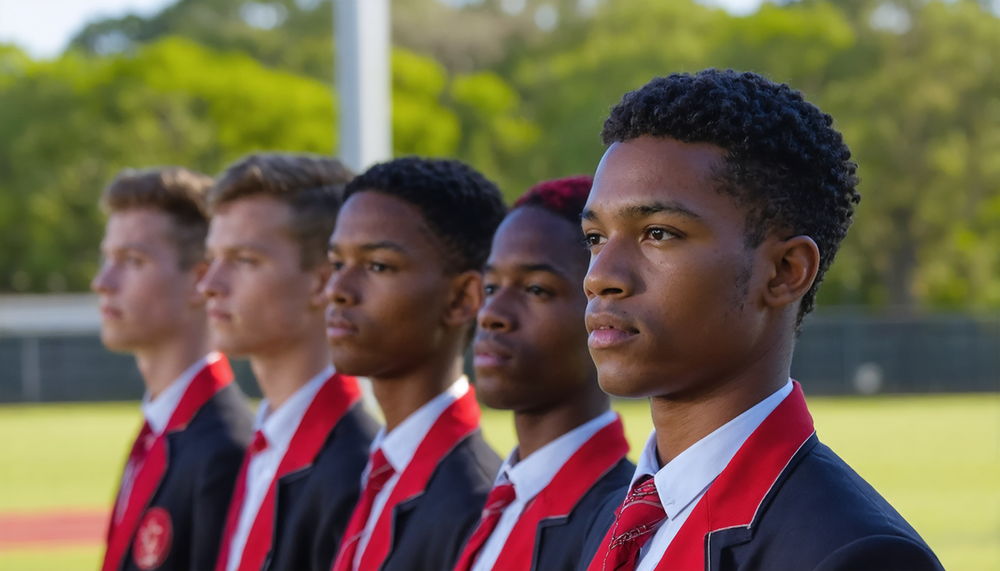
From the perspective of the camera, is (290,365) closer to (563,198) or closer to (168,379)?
(168,379)

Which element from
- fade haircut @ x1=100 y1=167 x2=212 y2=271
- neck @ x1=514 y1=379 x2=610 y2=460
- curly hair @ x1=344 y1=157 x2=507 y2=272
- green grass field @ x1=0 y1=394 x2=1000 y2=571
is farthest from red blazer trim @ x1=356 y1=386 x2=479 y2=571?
green grass field @ x1=0 y1=394 x2=1000 y2=571

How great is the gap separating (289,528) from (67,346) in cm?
2595

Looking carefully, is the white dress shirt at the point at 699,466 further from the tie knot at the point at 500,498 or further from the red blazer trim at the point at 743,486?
the tie knot at the point at 500,498

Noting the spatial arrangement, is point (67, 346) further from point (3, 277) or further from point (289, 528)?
point (289, 528)

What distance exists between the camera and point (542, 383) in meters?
3.03

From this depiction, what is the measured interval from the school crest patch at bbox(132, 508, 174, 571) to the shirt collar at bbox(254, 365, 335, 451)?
0.48 m

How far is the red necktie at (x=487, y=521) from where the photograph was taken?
2861mm

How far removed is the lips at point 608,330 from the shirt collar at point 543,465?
0.93 meters

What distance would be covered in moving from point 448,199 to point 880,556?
2133mm

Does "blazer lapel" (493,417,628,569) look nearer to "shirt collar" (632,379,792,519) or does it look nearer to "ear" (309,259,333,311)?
"shirt collar" (632,379,792,519)

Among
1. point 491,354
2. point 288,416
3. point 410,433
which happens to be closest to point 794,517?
point 491,354

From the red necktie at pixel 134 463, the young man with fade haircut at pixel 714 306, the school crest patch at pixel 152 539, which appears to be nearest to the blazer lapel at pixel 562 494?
the young man with fade haircut at pixel 714 306

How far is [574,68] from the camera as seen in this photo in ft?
149

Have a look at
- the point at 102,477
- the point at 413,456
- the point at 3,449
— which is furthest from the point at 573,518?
Result: the point at 3,449
